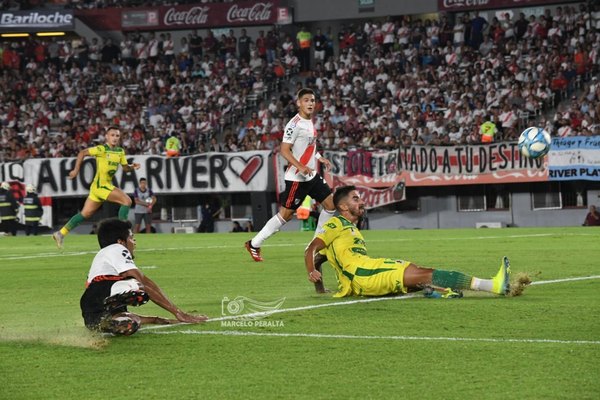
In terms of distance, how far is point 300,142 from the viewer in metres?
17.1

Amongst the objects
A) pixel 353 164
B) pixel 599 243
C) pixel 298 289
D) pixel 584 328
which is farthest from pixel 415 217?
pixel 584 328

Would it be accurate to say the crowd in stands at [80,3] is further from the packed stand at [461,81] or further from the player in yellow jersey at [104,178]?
the player in yellow jersey at [104,178]

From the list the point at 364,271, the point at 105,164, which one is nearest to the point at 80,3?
the point at 105,164

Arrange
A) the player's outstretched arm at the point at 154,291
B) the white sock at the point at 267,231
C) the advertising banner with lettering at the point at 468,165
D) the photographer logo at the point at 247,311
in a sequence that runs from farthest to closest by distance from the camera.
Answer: the advertising banner with lettering at the point at 468,165
the white sock at the point at 267,231
the photographer logo at the point at 247,311
the player's outstretched arm at the point at 154,291

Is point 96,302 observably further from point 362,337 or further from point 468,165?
point 468,165

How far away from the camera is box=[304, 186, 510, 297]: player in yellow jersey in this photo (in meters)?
11.1

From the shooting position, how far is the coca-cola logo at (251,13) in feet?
149

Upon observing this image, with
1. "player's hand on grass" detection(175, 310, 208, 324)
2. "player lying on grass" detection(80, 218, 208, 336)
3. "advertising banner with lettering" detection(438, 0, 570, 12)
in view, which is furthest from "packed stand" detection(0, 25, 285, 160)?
"player lying on grass" detection(80, 218, 208, 336)

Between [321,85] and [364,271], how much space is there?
96.1ft

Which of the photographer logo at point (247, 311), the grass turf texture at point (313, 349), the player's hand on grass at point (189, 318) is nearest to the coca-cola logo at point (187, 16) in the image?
the grass turf texture at point (313, 349)

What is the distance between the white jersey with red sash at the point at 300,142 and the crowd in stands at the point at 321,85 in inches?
644

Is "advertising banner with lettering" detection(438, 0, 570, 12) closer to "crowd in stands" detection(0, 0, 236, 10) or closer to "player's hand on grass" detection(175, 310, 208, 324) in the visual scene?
"crowd in stands" detection(0, 0, 236, 10)

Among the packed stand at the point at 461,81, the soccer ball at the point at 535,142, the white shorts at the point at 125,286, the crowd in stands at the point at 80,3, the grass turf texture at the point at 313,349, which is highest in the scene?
the crowd in stands at the point at 80,3

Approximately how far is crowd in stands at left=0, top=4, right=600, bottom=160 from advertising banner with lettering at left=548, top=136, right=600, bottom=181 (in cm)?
49
